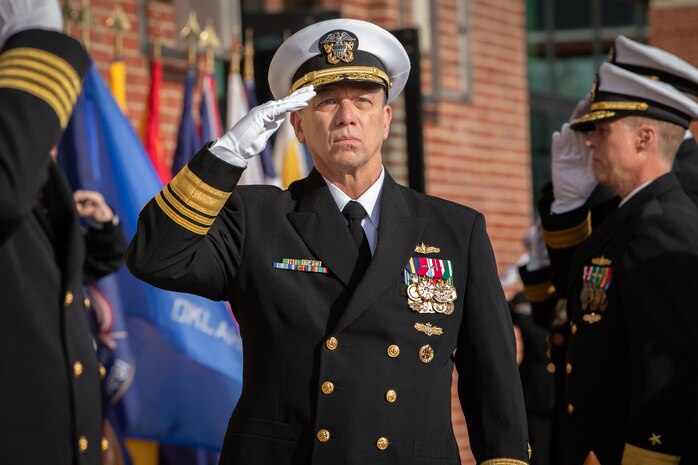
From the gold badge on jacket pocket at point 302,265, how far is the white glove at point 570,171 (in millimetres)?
2128

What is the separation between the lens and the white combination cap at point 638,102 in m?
4.87

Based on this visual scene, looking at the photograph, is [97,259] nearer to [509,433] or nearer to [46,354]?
[46,354]

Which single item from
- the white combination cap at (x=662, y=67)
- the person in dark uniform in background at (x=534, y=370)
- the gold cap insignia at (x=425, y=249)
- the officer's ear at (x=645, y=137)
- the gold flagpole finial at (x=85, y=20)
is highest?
the gold flagpole finial at (x=85, y=20)

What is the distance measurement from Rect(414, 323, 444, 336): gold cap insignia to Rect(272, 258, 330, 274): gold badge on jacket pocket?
0.92 ft

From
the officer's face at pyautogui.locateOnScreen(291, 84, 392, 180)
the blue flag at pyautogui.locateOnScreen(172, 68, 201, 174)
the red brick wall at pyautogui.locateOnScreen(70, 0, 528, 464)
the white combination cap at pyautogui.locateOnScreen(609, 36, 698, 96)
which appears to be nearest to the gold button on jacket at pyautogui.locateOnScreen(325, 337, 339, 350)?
the officer's face at pyautogui.locateOnScreen(291, 84, 392, 180)

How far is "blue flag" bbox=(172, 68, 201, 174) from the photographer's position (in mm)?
6465

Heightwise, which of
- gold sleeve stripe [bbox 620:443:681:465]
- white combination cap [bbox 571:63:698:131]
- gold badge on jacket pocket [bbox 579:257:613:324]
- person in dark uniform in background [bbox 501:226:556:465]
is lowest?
person in dark uniform in background [bbox 501:226:556:465]

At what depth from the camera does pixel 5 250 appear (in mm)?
3139

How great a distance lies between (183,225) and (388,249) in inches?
22.6

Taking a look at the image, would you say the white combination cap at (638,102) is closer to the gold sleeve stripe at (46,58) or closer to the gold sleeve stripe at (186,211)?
the gold sleeve stripe at (186,211)

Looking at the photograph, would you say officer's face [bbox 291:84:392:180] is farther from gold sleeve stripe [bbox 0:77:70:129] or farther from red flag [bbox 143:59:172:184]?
red flag [bbox 143:59:172:184]

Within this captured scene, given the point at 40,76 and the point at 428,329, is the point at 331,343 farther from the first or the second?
the point at 40,76

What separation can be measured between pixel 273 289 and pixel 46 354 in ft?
1.96

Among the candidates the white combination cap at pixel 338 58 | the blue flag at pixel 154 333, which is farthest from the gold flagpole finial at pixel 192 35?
the white combination cap at pixel 338 58
